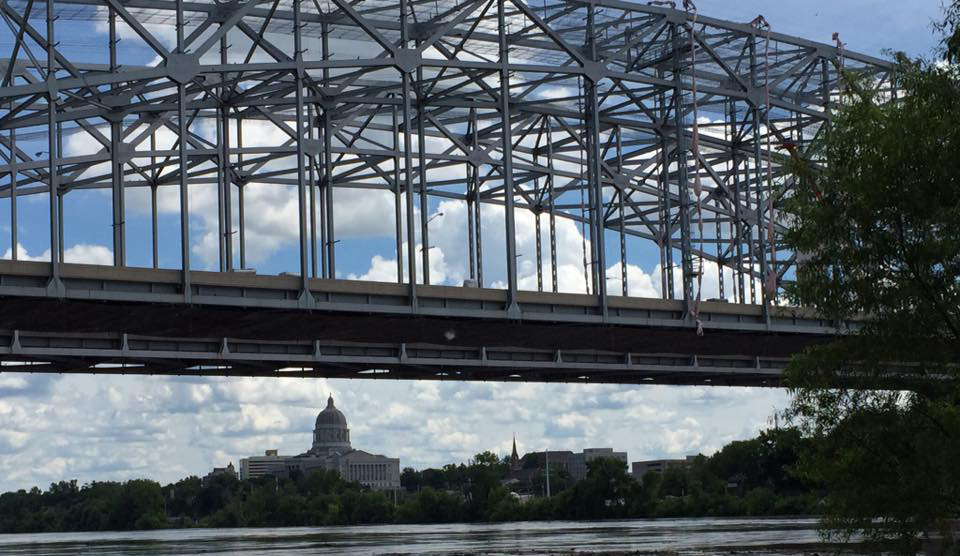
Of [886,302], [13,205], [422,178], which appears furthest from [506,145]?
[886,302]

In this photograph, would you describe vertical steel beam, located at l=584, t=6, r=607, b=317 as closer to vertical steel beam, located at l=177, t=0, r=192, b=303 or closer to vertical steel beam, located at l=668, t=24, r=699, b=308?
vertical steel beam, located at l=668, t=24, r=699, b=308

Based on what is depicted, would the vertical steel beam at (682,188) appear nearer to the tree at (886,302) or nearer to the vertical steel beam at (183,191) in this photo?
the vertical steel beam at (183,191)

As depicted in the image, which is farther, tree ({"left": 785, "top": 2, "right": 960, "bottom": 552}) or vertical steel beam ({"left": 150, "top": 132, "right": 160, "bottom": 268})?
vertical steel beam ({"left": 150, "top": 132, "right": 160, "bottom": 268})

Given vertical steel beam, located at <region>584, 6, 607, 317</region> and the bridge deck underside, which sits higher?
vertical steel beam, located at <region>584, 6, 607, 317</region>

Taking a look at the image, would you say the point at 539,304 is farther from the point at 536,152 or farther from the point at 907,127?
the point at 907,127

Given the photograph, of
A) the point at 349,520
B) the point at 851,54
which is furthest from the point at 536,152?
the point at 349,520

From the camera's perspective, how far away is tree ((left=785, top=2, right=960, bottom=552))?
93.4 ft

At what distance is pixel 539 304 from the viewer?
63.5 metres

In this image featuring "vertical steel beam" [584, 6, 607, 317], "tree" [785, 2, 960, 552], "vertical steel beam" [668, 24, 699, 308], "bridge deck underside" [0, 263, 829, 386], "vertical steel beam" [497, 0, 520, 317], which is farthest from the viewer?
"vertical steel beam" [668, 24, 699, 308]

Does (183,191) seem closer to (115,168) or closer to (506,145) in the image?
(115,168)

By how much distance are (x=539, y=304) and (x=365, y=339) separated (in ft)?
23.8

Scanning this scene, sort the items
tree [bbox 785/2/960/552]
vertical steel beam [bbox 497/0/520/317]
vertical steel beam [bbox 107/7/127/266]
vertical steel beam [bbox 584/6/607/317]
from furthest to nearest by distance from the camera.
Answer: vertical steel beam [bbox 584/6/607/317], vertical steel beam [bbox 497/0/520/317], vertical steel beam [bbox 107/7/127/266], tree [bbox 785/2/960/552]

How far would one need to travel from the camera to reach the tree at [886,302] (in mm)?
28453

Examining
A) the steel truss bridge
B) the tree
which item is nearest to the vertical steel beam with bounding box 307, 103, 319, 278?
the steel truss bridge
